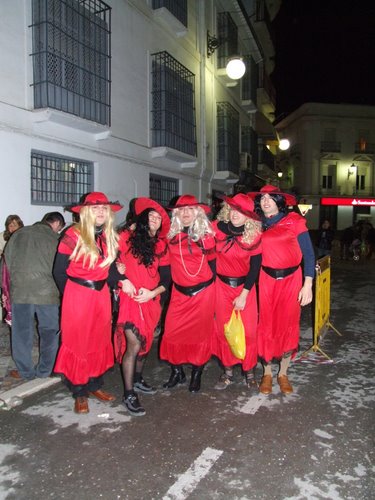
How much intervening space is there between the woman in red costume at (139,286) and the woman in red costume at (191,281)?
0.17 meters

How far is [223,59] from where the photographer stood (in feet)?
53.6

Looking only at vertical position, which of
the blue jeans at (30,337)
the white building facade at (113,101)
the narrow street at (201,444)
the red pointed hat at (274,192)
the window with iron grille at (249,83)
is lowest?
the narrow street at (201,444)

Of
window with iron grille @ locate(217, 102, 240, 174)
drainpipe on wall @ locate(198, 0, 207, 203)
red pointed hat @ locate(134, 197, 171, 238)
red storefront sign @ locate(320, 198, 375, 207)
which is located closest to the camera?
red pointed hat @ locate(134, 197, 171, 238)

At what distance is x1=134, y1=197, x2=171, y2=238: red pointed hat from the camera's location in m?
4.12

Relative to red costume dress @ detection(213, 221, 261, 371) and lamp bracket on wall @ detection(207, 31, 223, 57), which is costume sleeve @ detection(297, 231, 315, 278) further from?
lamp bracket on wall @ detection(207, 31, 223, 57)

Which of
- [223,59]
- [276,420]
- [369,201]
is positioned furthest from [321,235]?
[369,201]

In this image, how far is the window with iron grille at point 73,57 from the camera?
762 cm

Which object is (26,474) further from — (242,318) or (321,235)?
(321,235)

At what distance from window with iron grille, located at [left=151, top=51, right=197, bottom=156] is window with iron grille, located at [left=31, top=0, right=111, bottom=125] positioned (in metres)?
2.25

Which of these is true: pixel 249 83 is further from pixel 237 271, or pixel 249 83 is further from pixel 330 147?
pixel 330 147

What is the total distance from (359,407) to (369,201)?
41463 mm

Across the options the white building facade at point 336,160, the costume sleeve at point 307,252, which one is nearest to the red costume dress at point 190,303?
the costume sleeve at point 307,252

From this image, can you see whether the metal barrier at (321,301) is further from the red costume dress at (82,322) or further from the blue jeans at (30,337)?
the blue jeans at (30,337)

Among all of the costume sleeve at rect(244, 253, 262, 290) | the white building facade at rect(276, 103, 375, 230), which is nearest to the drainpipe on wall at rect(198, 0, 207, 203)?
the costume sleeve at rect(244, 253, 262, 290)
